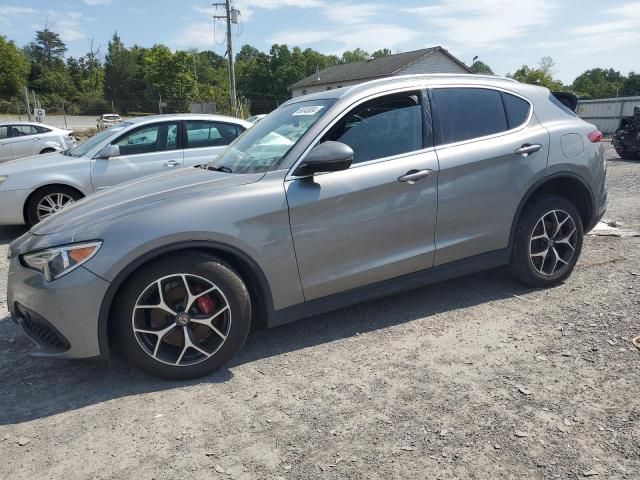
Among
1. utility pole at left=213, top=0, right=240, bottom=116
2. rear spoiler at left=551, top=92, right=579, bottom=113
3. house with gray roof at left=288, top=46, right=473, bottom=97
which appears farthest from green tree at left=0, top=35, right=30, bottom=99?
rear spoiler at left=551, top=92, right=579, bottom=113

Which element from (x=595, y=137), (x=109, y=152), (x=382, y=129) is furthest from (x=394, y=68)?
(x=382, y=129)

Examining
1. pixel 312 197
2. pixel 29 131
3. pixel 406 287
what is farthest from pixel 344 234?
pixel 29 131

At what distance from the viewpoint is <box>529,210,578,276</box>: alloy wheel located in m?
A: 4.16

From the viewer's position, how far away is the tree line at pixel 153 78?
63.0 meters

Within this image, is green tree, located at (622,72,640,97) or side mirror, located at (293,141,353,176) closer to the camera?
side mirror, located at (293,141,353,176)

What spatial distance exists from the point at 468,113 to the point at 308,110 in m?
1.27

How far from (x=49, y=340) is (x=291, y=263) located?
4.95 ft

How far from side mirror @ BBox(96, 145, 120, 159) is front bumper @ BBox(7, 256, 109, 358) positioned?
13.6ft

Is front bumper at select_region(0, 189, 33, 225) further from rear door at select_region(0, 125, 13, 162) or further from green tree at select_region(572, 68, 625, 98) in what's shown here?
green tree at select_region(572, 68, 625, 98)

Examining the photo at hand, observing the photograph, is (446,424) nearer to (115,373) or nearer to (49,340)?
(115,373)

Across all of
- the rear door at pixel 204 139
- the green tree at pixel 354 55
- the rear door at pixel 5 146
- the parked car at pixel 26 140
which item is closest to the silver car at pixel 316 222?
the rear door at pixel 204 139

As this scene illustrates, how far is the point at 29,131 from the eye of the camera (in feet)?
50.5

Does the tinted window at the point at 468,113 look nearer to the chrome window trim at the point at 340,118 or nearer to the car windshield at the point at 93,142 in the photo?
the chrome window trim at the point at 340,118

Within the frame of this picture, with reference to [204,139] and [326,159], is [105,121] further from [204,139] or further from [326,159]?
[326,159]
